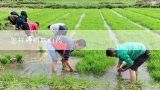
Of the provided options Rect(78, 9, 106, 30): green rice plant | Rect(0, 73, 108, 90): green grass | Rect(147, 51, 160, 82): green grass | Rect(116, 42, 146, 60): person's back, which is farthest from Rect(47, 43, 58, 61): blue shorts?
Rect(78, 9, 106, 30): green rice plant

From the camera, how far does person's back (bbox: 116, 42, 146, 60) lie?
6.50 meters

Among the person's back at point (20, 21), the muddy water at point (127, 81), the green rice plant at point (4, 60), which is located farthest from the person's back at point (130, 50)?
the person's back at point (20, 21)

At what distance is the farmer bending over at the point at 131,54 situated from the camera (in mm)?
6488

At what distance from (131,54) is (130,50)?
0.32 feet

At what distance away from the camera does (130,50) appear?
6.67m

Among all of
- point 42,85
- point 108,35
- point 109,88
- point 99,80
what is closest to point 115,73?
point 99,80

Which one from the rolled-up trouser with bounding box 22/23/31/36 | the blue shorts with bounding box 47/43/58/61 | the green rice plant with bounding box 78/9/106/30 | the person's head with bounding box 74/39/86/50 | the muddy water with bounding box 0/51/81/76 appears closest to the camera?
the person's head with bounding box 74/39/86/50

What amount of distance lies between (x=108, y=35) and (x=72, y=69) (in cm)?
619

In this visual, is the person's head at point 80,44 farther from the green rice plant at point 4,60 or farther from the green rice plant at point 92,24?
the green rice plant at point 92,24

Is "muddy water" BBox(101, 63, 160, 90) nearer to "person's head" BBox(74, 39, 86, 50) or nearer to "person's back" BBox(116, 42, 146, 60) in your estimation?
"person's back" BBox(116, 42, 146, 60)

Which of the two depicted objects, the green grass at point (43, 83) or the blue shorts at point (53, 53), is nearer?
the green grass at point (43, 83)

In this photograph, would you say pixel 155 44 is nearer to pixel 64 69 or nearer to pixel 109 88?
pixel 64 69

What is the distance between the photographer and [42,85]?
21.1 feet

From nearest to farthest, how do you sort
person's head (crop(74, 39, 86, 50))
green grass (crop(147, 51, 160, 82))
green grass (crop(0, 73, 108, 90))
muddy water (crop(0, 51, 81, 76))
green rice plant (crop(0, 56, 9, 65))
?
1. green grass (crop(0, 73, 108, 90))
2. person's head (crop(74, 39, 86, 50))
3. green grass (crop(147, 51, 160, 82))
4. muddy water (crop(0, 51, 81, 76))
5. green rice plant (crop(0, 56, 9, 65))
